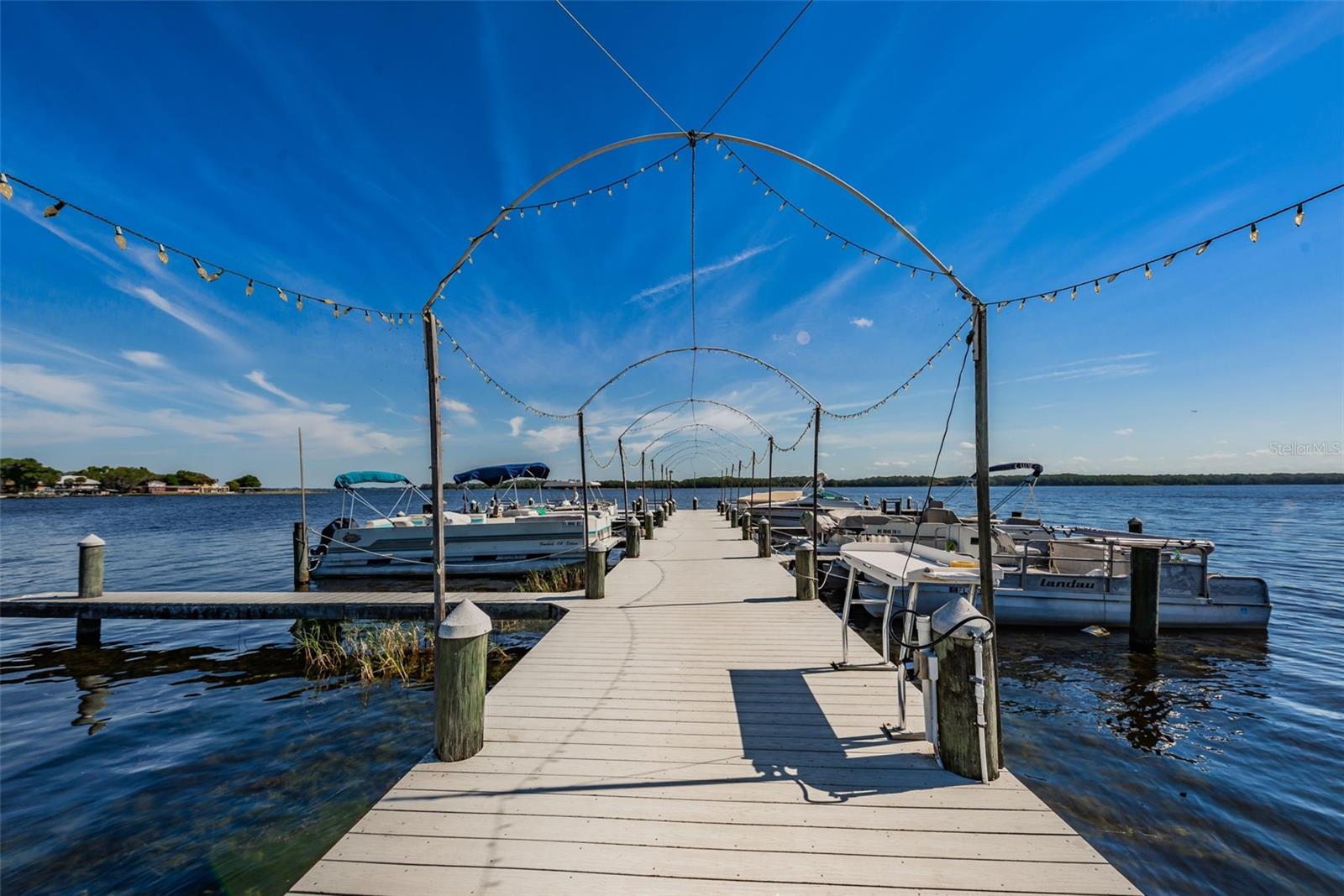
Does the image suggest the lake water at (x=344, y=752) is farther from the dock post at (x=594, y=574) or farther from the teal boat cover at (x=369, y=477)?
the teal boat cover at (x=369, y=477)

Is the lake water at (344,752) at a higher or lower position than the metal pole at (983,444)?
lower

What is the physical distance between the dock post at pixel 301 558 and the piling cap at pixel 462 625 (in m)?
15.8

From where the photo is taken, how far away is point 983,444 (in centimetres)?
429

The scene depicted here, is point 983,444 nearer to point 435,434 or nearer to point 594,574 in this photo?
point 435,434

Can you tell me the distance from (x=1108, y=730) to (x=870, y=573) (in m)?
5.07

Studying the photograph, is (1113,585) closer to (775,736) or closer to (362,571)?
(775,736)

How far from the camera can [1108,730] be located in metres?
7.21

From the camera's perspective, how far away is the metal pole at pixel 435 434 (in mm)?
4671

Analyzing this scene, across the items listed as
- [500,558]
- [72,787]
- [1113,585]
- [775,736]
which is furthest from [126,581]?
[1113,585]

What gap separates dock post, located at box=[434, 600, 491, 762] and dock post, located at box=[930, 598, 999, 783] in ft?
10.7

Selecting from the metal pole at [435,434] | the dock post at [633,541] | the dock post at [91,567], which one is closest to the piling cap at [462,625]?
the metal pole at [435,434]

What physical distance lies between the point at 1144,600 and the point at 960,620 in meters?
9.94

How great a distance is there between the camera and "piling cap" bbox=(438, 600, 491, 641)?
13.4ft

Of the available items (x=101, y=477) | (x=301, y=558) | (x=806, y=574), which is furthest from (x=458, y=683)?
(x=101, y=477)
